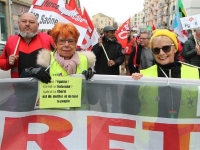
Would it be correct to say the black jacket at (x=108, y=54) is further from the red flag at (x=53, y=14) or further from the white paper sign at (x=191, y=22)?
the white paper sign at (x=191, y=22)

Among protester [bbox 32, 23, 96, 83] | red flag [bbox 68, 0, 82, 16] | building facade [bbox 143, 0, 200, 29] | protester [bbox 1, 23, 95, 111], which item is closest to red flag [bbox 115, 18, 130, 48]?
red flag [bbox 68, 0, 82, 16]

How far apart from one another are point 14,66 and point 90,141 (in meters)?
1.47

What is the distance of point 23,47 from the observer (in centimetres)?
291

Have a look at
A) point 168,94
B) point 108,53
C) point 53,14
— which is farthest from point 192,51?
point 168,94

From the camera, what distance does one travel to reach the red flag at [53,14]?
3.86m

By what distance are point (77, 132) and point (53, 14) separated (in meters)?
2.47

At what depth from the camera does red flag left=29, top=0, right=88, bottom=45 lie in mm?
3863

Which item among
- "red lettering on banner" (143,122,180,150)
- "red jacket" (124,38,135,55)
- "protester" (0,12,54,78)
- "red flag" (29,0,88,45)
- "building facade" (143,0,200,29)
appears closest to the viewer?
"red lettering on banner" (143,122,180,150)

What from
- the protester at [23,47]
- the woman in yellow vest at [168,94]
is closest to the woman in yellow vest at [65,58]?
the woman in yellow vest at [168,94]

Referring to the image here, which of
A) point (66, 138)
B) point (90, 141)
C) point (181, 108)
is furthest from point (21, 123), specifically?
point (181, 108)

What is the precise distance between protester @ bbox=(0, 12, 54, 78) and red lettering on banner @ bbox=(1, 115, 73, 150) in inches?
37.9

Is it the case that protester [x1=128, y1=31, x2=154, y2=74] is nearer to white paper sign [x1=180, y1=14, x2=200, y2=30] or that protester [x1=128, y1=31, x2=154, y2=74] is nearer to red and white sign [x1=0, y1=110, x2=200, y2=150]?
white paper sign [x1=180, y1=14, x2=200, y2=30]

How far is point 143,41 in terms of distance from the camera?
4.93 m

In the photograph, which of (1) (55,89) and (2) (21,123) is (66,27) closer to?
(1) (55,89)
